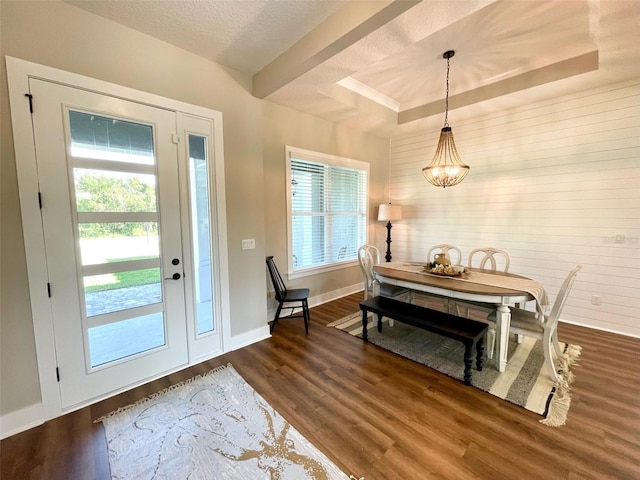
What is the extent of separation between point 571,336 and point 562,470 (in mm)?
2256

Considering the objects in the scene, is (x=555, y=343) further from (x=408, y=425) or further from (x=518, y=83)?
(x=518, y=83)

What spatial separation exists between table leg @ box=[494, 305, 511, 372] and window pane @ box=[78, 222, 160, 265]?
3111mm

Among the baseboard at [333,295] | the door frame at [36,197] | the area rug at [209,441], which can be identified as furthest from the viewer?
the baseboard at [333,295]

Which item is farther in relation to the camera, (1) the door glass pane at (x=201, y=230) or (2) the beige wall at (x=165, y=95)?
(1) the door glass pane at (x=201, y=230)

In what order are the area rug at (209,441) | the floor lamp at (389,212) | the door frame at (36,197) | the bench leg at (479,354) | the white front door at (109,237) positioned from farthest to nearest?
the floor lamp at (389,212)
the bench leg at (479,354)
the white front door at (109,237)
the door frame at (36,197)
the area rug at (209,441)

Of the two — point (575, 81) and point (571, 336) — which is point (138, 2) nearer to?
point (575, 81)

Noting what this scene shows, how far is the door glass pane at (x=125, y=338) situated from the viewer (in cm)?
216

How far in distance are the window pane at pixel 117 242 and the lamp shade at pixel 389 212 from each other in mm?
3561

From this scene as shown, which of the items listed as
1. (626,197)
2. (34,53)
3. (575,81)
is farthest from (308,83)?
(626,197)

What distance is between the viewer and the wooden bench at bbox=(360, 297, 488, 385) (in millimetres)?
2275

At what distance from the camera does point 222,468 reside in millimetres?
1567

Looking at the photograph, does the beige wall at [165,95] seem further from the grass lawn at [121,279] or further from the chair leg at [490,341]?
the chair leg at [490,341]

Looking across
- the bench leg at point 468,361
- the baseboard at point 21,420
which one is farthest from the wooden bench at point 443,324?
the baseboard at point 21,420

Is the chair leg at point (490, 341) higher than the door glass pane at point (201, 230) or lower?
lower
